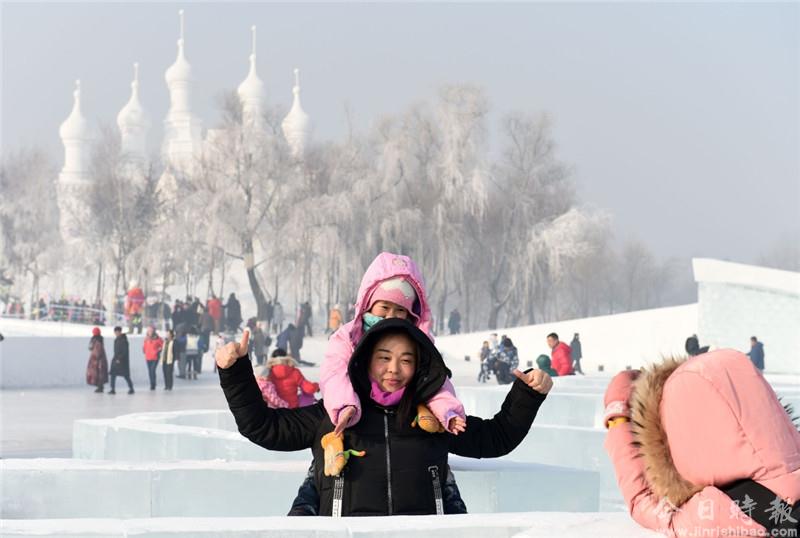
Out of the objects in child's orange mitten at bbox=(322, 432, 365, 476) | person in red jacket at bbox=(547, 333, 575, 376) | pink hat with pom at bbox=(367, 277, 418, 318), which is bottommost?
child's orange mitten at bbox=(322, 432, 365, 476)

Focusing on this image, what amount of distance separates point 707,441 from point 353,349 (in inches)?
48.6

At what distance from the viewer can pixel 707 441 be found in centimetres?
275

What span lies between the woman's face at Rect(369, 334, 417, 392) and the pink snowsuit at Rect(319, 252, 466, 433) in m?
0.08

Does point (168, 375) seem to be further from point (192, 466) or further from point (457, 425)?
point (457, 425)

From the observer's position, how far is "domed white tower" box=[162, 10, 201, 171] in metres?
86.6

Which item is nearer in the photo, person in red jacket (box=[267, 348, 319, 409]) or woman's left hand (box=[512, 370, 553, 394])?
woman's left hand (box=[512, 370, 553, 394])

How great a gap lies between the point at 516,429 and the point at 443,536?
2.42 feet

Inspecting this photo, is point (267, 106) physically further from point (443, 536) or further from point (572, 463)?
point (443, 536)

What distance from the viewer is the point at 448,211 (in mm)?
43469

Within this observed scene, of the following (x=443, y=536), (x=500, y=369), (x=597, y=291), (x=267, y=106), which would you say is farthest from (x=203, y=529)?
(x=597, y=291)

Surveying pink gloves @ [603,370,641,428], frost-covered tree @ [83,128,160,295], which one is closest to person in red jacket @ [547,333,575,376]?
pink gloves @ [603,370,641,428]

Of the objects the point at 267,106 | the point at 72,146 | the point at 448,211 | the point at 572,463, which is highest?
the point at 72,146

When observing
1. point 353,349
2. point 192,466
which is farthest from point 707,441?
point 192,466

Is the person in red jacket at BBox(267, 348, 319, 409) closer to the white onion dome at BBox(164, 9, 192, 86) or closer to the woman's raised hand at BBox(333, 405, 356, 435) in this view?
the woman's raised hand at BBox(333, 405, 356, 435)
